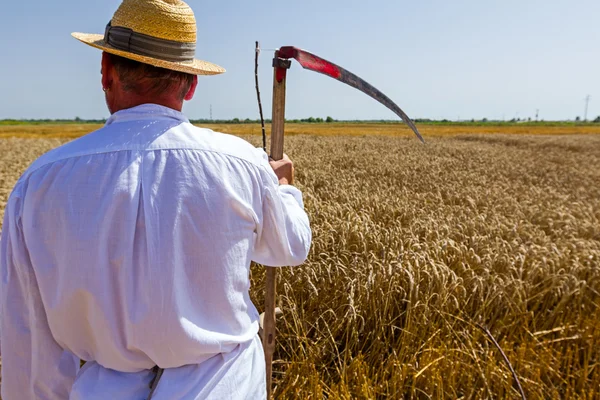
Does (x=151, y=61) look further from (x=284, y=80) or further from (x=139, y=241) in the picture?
(x=284, y=80)

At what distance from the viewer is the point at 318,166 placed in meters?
13.3

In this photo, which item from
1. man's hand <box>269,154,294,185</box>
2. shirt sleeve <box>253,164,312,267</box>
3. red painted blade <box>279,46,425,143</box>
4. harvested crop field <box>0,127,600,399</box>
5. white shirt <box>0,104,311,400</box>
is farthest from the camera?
harvested crop field <box>0,127,600,399</box>

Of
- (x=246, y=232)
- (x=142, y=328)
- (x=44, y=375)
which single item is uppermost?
(x=246, y=232)

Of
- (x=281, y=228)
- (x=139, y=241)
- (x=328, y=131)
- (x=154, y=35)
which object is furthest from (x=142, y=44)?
(x=328, y=131)

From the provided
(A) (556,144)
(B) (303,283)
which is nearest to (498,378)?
(B) (303,283)

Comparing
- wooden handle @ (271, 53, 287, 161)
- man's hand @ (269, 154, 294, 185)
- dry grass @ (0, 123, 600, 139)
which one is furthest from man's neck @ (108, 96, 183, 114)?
dry grass @ (0, 123, 600, 139)

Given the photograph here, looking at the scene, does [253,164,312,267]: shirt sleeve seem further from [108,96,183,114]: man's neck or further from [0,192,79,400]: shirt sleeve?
[0,192,79,400]: shirt sleeve

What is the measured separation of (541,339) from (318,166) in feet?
32.9

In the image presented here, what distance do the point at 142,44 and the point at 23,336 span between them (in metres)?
0.84

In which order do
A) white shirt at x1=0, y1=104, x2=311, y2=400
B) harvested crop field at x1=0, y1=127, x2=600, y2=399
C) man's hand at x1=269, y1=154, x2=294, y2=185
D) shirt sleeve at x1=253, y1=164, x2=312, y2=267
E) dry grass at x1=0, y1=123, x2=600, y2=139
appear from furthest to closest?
dry grass at x1=0, y1=123, x2=600, y2=139 → harvested crop field at x1=0, y1=127, x2=600, y2=399 → man's hand at x1=269, y1=154, x2=294, y2=185 → shirt sleeve at x1=253, y1=164, x2=312, y2=267 → white shirt at x1=0, y1=104, x2=311, y2=400

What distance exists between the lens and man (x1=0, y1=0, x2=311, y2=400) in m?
1.04

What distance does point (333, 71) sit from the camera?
1.93 meters

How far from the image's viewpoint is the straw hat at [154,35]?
3.70 feet

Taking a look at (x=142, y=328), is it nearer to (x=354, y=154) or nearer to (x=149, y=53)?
(x=149, y=53)
